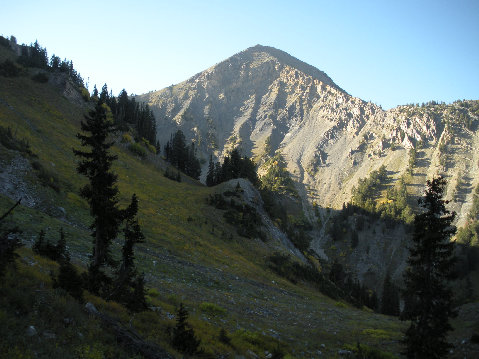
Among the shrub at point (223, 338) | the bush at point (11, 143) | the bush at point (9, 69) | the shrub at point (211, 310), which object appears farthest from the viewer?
the bush at point (9, 69)

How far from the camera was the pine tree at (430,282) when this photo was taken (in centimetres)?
1521

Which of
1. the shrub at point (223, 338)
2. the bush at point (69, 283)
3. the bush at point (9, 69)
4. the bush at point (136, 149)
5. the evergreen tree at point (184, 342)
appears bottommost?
the shrub at point (223, 338)

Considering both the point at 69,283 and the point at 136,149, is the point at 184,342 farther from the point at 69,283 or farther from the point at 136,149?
the point at 136,149

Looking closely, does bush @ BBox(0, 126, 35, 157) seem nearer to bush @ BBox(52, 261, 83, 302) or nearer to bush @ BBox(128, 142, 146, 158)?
bush @ BBox(52, 261, 83, 302)

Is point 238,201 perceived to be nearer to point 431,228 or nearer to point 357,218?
point 431,228

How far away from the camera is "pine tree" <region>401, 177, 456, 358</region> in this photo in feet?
49.9

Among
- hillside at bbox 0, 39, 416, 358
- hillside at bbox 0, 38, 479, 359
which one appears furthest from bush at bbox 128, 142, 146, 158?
hillside at bbox 0, 38, 479, 359

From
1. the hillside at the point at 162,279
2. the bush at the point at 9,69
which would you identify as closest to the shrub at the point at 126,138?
the hillside at the point at 162,279

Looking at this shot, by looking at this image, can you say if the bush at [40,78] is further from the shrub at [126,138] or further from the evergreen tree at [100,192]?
the evergreen tree at [100,192]

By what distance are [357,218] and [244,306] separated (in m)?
169

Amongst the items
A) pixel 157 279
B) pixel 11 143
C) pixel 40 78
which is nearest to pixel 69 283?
pixel 157 279

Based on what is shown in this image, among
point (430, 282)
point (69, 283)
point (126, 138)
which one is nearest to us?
point (69, 283)

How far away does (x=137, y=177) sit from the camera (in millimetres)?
61562

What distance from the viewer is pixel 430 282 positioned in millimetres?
16094
